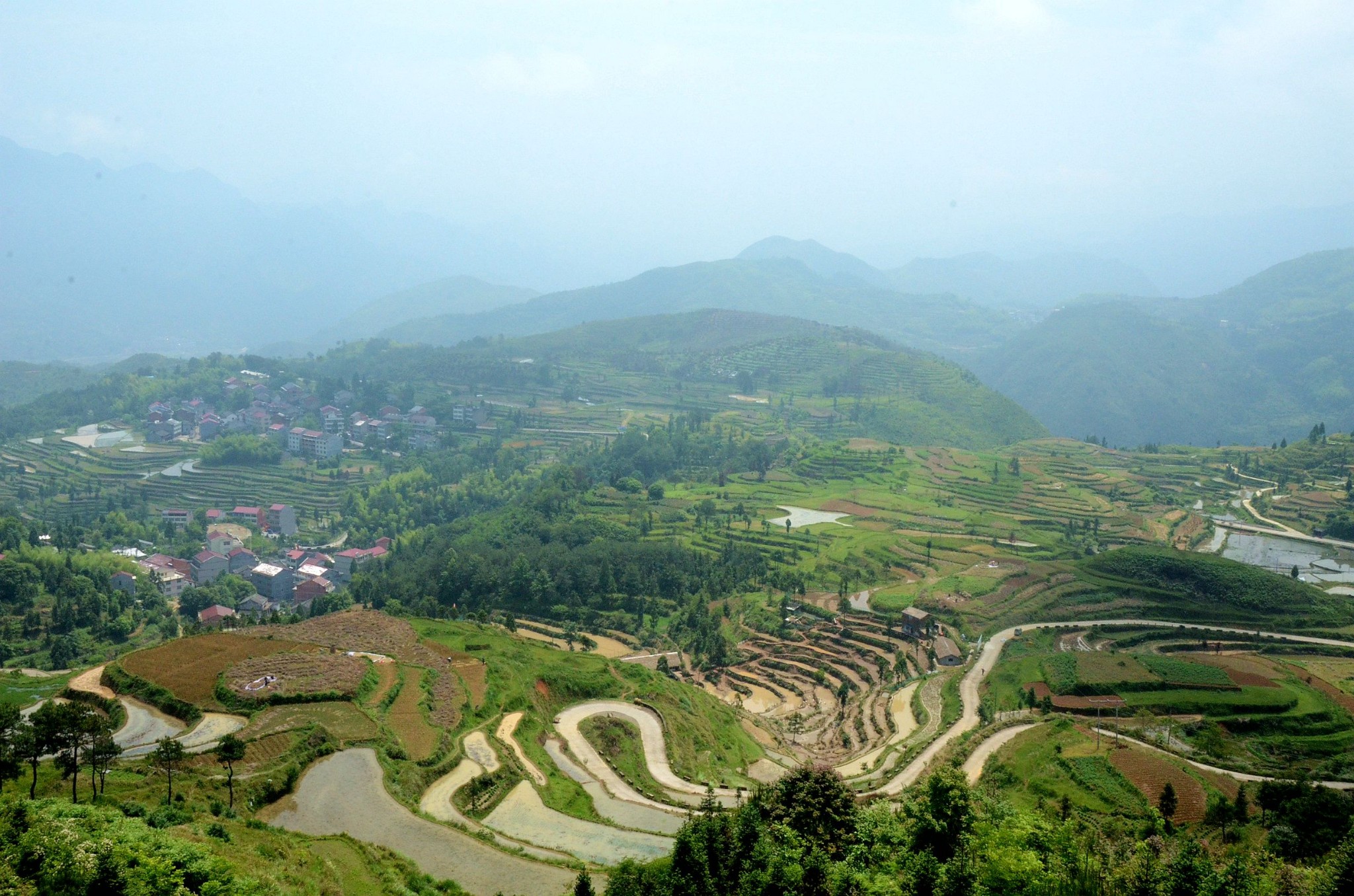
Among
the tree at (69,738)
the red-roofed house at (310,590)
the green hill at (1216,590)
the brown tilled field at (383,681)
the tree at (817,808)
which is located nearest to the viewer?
the tree at (69,738)

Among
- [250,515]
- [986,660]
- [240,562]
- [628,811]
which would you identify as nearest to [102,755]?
[628,811]

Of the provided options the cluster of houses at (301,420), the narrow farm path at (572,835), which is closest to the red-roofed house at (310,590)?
the cluster of houses at (301,420)

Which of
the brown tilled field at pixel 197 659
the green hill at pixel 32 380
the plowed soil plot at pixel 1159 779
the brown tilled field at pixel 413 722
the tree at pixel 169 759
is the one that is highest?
the green hill at pixel 32 380

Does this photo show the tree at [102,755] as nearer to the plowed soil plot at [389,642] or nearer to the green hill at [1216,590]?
the plowed soil plot at [389,642]

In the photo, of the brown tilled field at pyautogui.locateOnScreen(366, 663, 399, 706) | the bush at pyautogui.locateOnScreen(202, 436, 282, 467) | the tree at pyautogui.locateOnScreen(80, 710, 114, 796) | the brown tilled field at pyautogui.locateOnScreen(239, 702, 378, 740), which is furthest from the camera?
the bush at pyautogui.locateOnScreen(202, 436, 282, 467)

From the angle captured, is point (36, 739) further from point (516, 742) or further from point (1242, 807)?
point (1242, 807)

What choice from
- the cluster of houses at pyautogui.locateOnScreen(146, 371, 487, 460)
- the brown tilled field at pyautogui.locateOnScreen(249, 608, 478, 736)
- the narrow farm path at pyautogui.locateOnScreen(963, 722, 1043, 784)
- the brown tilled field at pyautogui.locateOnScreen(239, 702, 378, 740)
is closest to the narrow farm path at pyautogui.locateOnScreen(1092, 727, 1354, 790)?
the narrow farm path at pyautogui.locateOnScreen(963, 722, 1043, 784)

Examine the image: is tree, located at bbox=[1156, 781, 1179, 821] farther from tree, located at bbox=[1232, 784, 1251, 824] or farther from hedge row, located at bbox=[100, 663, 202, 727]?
hedge row, located at bbox=[100, 663, 202, 727]

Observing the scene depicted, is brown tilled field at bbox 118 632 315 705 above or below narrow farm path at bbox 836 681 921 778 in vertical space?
above
